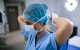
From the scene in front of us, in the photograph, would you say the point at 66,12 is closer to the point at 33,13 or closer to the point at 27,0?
the point at 27,0

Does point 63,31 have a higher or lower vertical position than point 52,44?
higher

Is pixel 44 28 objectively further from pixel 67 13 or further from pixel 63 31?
pixel 67 13

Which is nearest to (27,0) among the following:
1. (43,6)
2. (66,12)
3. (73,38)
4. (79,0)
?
(66,12)

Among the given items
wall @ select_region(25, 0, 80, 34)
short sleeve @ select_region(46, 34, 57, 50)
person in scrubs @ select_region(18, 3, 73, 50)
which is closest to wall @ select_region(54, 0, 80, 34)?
wall @ select_region(25, 0, 80, 34)

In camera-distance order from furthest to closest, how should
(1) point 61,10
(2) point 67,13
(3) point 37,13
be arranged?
1. (1) point 61,10
2. (2) point 67,13
3. (3) point 37,13

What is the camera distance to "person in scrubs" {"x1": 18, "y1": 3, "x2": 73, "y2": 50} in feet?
2.74

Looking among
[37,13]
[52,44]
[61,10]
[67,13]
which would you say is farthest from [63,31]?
[61,10]

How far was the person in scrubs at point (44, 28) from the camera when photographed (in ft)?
2.74

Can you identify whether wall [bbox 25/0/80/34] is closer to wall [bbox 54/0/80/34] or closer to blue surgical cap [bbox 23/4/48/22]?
wall [bbox 54/0/80/34]

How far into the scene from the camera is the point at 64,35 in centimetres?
83

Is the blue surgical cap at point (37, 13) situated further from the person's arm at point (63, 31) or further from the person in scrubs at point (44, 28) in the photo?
the person's arm at point (63, 31)

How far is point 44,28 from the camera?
40.3 inches

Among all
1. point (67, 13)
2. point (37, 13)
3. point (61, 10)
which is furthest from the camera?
point (61, 10)

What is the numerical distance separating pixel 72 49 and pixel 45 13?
125cm
